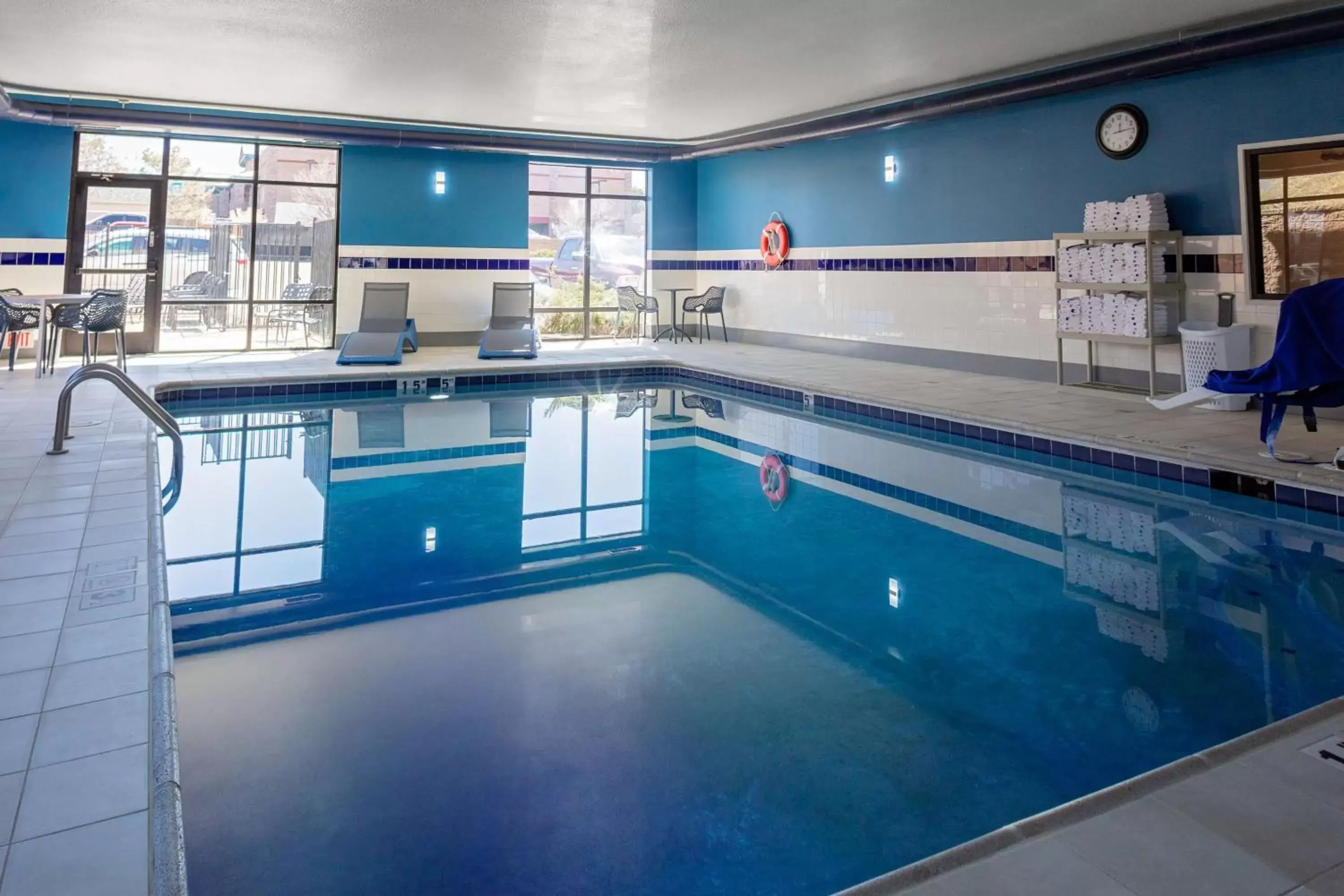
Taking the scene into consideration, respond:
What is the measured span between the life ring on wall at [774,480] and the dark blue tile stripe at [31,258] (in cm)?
828

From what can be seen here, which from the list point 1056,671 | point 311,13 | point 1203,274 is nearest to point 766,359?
point 1203,274

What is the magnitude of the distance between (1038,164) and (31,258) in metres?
10.3

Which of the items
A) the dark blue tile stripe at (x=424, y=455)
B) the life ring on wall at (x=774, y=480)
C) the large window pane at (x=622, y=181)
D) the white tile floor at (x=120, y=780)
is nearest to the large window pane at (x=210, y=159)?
the large window pane at (x=622, y=181)

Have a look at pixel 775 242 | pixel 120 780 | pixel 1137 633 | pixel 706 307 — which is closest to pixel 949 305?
pixel 775 242

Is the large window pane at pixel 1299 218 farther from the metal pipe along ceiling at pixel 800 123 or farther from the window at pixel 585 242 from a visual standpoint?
the window at pixel 585 242

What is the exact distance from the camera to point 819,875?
1.66 meters

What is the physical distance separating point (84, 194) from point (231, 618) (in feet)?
28.3

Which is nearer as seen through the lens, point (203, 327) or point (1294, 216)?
point (1294, 216)

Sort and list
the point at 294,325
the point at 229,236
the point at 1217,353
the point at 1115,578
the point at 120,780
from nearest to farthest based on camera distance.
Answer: the point at 120,780 < the point at 1115,578 < the point at 1217,353 < the point at 229,236 < the point at 294,325

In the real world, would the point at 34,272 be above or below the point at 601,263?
below

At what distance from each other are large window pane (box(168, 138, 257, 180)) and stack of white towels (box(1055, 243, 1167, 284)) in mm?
8968

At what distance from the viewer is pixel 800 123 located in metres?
9.32

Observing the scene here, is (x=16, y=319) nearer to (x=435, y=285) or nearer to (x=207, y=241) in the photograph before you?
(x=207, y=241)

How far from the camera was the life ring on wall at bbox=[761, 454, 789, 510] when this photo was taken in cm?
470
